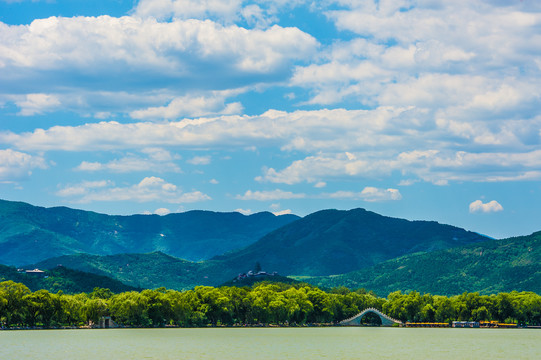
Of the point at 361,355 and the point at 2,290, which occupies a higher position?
the point at 2,290

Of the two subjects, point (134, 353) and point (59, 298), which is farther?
point (59, 298)

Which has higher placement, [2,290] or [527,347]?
[2,290]

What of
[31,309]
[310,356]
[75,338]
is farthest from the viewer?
[31,309]

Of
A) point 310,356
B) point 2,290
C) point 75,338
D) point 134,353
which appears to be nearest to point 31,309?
point 2,290

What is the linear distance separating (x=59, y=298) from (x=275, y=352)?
91.2m

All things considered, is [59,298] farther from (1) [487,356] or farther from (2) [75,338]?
(1) [487,356]

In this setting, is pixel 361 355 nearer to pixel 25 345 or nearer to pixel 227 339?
pixel 227 339

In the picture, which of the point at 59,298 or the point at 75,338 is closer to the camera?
the point at 75,338

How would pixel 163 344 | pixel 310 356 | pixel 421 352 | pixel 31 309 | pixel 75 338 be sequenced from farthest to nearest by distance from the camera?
1. pixel 31 309
2. pixel 75 338
3. pixel 163 344
4. pixel 421 352
5. pixel 310 356

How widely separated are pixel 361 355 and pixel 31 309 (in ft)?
332

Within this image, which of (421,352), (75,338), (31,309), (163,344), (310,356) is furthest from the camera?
(31,309)

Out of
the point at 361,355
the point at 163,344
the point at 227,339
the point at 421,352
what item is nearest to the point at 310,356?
the point at 361,355

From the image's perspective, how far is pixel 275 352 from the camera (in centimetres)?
12412

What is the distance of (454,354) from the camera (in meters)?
123
